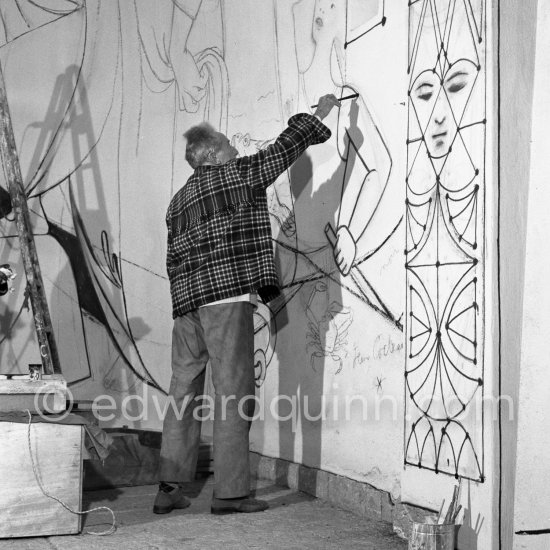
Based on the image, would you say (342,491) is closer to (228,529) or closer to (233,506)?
(233,506)

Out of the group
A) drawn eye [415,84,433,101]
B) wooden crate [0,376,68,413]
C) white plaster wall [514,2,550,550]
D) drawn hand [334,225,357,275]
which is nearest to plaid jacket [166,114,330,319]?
drawn hand [334,225,357,275]

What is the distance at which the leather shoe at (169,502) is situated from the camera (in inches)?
141

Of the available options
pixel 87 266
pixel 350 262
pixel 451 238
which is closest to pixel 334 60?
pixel 350 262

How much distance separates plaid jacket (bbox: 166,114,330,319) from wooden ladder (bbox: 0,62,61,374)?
2.78ft

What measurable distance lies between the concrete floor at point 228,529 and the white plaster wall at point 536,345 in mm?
582

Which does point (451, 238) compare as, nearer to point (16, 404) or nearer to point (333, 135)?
point (333, 135)

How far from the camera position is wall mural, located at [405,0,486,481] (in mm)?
2859

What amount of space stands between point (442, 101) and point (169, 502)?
203 centimetres

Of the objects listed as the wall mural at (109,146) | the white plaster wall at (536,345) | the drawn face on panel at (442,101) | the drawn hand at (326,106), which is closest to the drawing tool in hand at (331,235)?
the drawn hand at (326,106)

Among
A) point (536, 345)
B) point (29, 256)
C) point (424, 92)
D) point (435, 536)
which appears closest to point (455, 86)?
point (424, 92)

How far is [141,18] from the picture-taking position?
5.71 metres

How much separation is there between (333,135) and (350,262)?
2.08ft

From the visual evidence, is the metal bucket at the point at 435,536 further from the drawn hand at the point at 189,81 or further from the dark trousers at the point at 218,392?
the drawn hand at the point at 189,81

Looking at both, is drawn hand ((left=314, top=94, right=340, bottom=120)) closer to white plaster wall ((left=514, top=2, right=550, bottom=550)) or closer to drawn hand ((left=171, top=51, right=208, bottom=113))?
white plaster wall ((left=514, top=2, right=550, bottom=550))
